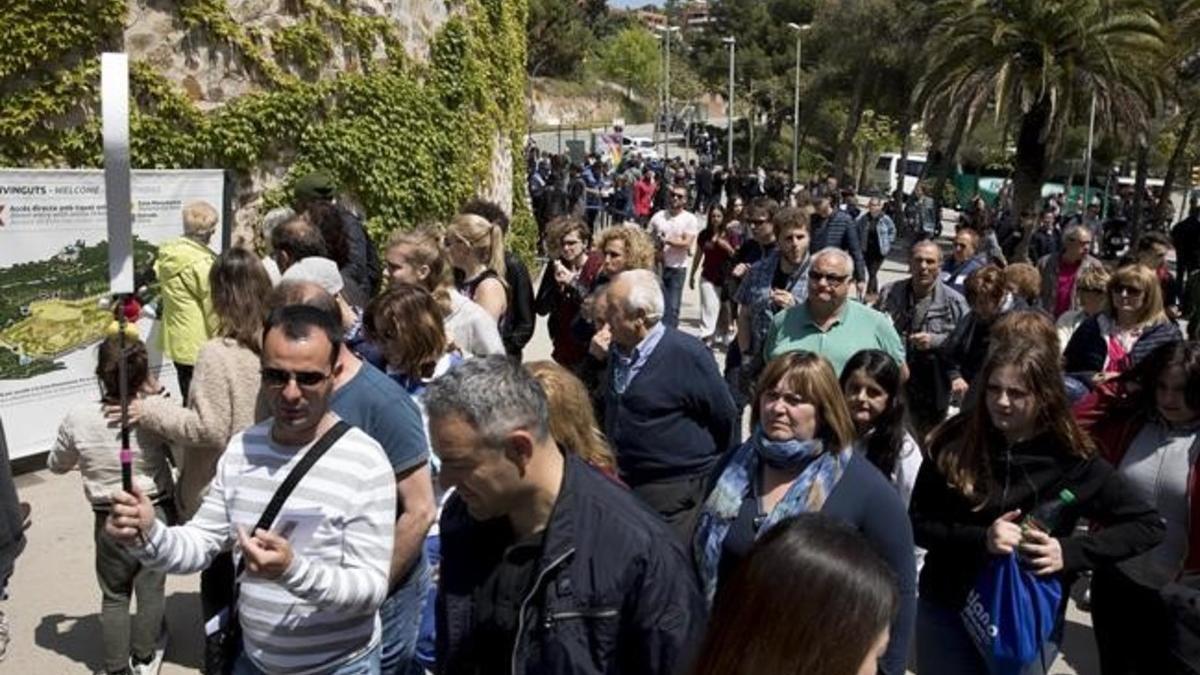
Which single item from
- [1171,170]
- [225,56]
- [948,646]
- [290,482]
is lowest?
[948,646]

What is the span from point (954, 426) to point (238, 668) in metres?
2.55

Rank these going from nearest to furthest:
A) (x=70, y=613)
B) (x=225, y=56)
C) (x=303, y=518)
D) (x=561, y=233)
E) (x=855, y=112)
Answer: (x=303, y=518) → (x=70, y=613) → (x=561, y=233) → (x=225, y=56) → (x=855, y=112)

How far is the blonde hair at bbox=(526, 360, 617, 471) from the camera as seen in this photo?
3811mm

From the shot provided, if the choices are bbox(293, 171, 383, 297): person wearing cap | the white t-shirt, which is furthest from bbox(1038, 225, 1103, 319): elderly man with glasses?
bbox(293, 171, 383, 297): person wearing cap

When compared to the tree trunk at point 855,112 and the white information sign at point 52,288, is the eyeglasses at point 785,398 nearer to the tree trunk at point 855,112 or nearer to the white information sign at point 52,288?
the white information sign at point 52,288

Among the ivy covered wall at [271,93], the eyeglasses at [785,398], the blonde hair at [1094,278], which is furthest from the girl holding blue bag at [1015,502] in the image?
the ivy covered wall at [271,93]

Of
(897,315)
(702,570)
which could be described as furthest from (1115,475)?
(897,315)

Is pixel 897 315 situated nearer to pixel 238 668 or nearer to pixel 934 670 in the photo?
pixel 934 670

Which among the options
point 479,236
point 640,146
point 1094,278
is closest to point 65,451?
point 479,236

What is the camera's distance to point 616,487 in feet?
9.39

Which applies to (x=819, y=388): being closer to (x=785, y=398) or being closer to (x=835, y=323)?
(x=785, y=398)

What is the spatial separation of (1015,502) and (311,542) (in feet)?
7.53

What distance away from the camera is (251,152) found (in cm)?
1013

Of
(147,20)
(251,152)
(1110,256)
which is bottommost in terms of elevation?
(1110,256)
